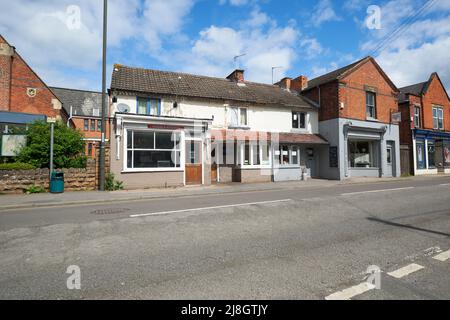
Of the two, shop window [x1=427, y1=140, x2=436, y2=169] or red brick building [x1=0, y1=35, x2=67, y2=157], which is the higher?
red brick building [x1=0, y1=35, x2=67, y2=157]

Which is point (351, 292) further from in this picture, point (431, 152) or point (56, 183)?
point (431, 152)

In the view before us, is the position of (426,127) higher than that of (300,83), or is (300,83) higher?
(300,83)

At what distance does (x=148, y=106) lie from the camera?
1608 cm

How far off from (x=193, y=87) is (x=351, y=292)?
56.6 ft

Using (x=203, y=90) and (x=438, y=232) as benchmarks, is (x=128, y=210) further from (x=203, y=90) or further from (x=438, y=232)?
(x=203, y=90)

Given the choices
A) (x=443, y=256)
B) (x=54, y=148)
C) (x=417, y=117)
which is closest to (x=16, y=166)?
(x=54, y=148)

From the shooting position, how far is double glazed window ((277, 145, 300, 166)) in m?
19.3

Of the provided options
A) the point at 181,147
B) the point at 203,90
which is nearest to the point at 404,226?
the point at 181,147

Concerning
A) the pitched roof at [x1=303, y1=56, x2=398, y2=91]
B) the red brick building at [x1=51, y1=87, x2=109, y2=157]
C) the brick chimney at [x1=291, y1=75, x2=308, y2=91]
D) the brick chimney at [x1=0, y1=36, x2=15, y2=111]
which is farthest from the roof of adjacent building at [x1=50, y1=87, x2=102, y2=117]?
the pitched roof at [x1=303, y1=56, x2=398, y2=91]

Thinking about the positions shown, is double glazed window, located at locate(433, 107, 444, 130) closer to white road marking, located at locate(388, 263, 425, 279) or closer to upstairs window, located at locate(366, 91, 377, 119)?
upstairs window, located at locate(366, 91, 377, 119)

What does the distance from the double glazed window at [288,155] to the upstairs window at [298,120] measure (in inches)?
86.3

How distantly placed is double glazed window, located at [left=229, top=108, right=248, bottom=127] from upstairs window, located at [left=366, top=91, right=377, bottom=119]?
37.6 feet
